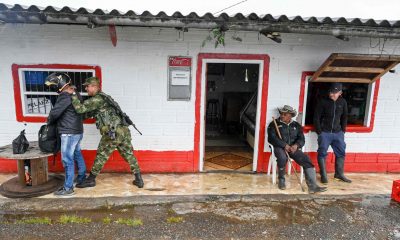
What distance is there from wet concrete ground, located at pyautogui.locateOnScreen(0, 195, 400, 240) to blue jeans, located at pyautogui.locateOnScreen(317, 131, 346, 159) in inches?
39.2

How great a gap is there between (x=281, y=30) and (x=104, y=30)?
121 inches

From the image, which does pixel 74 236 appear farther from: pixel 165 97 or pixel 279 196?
pixel 279 196

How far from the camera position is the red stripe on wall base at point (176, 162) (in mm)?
6270

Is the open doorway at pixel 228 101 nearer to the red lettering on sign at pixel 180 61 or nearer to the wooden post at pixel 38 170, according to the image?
the red lettering on sign at pixel 180 61

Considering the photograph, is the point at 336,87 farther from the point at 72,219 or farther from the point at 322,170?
the point at 72,219

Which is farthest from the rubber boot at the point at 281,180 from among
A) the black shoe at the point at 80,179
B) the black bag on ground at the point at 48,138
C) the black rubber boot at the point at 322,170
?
the black bag on ground at the point at 48,138

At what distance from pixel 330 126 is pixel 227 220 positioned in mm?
2784

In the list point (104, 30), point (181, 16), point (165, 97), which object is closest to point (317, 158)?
point (165, 97)

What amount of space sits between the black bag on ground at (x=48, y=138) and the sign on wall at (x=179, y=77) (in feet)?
6.87

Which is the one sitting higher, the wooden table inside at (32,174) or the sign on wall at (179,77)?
the sign on wall at (179,77)

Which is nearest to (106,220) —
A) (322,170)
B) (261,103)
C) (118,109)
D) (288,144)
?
(118,109)

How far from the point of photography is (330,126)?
6.08m

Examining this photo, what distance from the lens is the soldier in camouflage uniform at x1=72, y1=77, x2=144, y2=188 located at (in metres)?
5.27

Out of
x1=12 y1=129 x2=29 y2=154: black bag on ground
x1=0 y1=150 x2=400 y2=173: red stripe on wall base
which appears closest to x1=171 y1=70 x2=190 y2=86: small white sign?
x1=0 y1=150 x2=400 y2=173: red stripe on wall base
